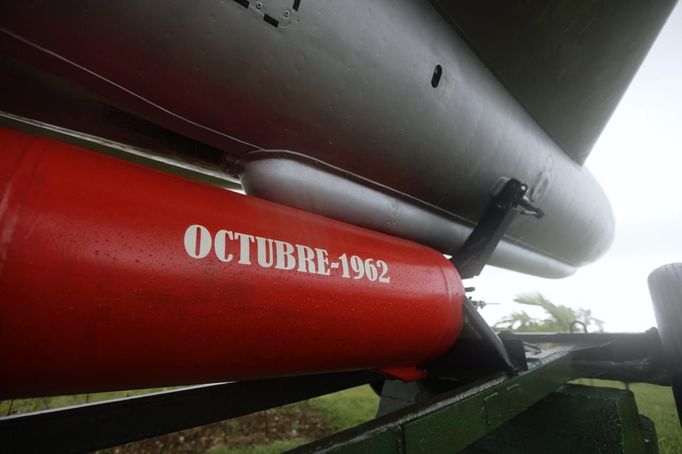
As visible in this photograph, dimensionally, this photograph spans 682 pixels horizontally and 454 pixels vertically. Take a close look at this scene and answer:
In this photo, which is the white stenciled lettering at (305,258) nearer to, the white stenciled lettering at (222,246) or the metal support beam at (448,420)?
the white stenciled lettering at (222,246)

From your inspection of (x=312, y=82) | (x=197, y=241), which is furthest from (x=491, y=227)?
(x=197, y=241)

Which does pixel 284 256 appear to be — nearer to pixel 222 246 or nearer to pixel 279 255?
pixel 279 255

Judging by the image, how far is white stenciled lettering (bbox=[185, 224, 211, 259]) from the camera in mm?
635

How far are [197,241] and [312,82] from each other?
56 cm

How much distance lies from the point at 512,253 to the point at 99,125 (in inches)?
86.0

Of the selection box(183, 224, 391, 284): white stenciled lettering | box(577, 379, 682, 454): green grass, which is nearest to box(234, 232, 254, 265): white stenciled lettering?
box(183, 224, 391, 284): white stenciled lettering

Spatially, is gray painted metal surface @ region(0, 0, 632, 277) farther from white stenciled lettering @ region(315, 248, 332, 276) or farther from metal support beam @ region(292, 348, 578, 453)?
metal support beam @ region(292, 348, 578, 453)

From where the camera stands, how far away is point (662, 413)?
2887 mm

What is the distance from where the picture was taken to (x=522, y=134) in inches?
61.6

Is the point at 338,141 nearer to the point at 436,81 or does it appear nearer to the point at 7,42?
the point at 436,81

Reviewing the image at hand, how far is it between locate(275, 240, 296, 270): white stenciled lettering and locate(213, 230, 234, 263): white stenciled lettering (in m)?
0.11

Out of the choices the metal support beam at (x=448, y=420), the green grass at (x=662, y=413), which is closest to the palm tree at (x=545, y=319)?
the green grass at (x=662, y=413)

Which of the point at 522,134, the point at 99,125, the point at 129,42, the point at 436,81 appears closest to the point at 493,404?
the point at 436,81

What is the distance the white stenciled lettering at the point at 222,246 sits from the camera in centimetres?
66
